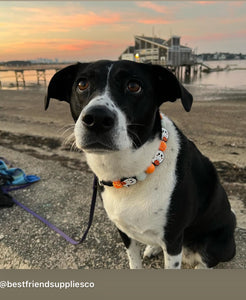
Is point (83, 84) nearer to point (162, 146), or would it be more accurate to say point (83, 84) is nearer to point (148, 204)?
point (162, 146)

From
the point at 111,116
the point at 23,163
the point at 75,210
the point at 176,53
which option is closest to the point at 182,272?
the point at 111,116

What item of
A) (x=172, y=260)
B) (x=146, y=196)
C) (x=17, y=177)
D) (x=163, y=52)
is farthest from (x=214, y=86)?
(x=146, y=196)

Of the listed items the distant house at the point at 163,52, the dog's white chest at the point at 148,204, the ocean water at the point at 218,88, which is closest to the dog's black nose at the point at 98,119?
the dog's white chest at the point at 148,204

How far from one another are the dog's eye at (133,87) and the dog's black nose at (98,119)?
385 mm

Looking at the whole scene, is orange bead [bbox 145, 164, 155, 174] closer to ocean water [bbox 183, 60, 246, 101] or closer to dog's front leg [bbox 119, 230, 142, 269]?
dog's front leg [bbox 119, 230, 142, 269]

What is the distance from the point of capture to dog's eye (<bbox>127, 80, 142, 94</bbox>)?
1.88 metres

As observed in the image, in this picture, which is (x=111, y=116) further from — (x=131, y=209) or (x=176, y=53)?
(x=176, y=53)

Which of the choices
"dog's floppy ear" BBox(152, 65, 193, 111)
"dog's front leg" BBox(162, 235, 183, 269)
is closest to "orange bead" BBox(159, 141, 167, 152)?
"dog's floppy ear" BBox(152, 65, 193, 111)

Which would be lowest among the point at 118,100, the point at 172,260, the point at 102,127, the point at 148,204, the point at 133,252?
the point at 133,252

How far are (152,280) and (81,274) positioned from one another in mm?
628

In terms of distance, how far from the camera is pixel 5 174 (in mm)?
4043

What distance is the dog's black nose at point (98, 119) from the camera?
5.10 ft

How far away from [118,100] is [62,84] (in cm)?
83

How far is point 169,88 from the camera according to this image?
82.8 inches
